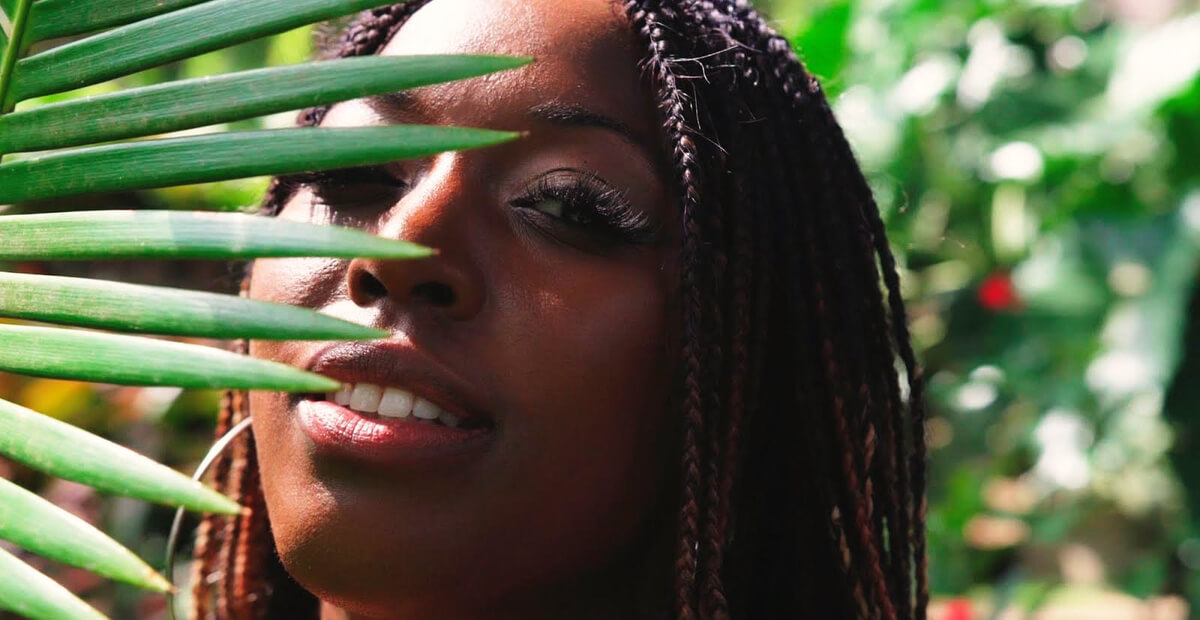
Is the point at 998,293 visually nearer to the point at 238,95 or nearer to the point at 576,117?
A: the point at 576,117

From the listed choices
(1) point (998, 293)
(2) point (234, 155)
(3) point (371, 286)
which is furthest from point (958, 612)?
(2) point (234, 155)

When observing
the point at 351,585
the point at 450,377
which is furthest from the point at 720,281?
the point at 351,585

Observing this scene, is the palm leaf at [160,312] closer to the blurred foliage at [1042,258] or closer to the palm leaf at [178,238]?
the palm leaf at [178,238]

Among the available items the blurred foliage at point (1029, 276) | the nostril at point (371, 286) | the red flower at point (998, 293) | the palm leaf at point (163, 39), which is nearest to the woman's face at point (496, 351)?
the nostril at point (371, 286)

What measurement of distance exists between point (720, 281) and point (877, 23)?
88.4 inches

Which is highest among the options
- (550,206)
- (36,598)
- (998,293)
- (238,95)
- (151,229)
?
(998,293)

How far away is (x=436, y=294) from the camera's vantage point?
54.4 inches

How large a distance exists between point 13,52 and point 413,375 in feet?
1.69

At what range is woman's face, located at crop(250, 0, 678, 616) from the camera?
53.7 inches

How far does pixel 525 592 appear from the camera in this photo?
1.51m

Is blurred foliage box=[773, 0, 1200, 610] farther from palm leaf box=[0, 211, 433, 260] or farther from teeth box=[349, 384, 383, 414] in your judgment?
palm leaf box=[0, 211, 433, 260]

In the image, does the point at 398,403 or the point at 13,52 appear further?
the point at 398,403

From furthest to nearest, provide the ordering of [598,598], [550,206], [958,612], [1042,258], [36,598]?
1. [1042,258]
2. [958,612]
3. [598,598]
4. [550,206]
5. [36,598]

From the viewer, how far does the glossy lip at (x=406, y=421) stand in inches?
53.3
